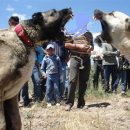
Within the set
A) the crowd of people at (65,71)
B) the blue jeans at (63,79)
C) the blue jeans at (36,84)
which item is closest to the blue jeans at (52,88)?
the crowd of people at (65,71)

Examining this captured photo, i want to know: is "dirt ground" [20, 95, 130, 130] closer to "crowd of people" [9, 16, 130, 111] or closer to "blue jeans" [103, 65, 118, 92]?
"crowd of people" [9, 16, 130, 111]

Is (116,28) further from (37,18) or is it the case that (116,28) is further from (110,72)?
(110,72)

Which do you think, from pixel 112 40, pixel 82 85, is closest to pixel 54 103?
pixel 82 85

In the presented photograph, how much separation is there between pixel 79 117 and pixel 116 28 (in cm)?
231

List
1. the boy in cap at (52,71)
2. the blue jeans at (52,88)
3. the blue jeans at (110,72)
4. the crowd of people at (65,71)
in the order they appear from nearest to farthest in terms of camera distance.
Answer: the crowd of people at (65,71)
the blue jeans at (52,88)
the boy in cap at (52,71)
the blue jeans at (110,72)

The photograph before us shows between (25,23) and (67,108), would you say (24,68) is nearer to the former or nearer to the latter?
(25,23)

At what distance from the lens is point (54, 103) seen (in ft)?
40.0

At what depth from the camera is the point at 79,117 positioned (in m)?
9.96

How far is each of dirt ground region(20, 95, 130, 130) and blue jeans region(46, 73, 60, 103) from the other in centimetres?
60

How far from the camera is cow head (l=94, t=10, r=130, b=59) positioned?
28.6 ft

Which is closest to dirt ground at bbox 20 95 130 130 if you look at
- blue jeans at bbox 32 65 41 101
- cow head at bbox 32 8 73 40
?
blue jeans at bbox 32 65 41 101

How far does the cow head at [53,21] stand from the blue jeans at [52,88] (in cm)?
448

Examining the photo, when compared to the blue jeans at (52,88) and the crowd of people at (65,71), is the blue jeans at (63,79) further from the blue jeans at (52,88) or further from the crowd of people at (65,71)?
the blue jeans at (52,88)

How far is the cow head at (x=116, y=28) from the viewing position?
872 cm
